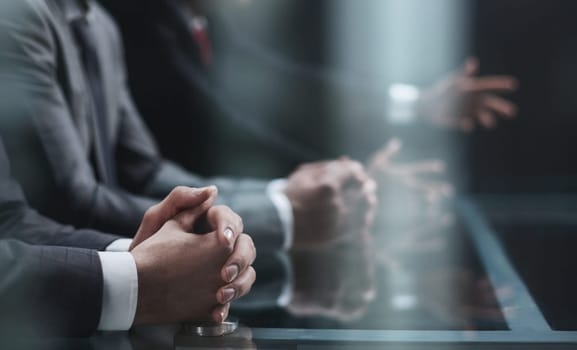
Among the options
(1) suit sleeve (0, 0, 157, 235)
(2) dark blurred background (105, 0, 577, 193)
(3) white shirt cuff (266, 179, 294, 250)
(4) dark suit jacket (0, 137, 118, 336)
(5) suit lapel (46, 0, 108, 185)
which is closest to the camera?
(4) dark suit jacket (0, 137, 118, 336)

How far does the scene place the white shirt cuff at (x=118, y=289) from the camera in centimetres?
56

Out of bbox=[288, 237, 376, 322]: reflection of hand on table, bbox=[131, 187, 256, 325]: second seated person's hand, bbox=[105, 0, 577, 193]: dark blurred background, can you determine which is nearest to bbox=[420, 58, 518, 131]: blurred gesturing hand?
bbox=[105, 0, 577, 193]: dark blurred background

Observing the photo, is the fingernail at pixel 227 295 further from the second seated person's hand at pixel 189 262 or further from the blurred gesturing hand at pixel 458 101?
the blurred gesturing hand at pixel 458 101

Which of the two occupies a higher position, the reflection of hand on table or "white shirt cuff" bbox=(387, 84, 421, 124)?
"white shirt cuff" bbox=(387, 84, 421, 124)

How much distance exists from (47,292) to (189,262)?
11cm

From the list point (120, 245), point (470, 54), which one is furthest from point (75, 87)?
point (470, 54)

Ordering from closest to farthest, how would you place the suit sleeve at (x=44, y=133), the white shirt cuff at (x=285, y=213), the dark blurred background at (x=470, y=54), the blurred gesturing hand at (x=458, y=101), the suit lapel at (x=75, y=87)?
1. the suit sleeve at (x=44, y=133)
2. the suit lapel at (x=75, y=87)
3. the white shirt cuff at (x=285, y=213)
4. the blurred gesturing hand at (x=458, y=101)
5. the dark blurred background at (x=470, y=54)

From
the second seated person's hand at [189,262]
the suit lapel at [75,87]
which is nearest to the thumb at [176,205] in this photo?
the second seated person's hand at [189,262]

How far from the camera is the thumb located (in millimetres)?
580

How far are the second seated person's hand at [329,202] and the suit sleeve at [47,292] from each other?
420 millimetres

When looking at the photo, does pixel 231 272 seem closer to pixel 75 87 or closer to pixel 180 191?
pixel 180 191

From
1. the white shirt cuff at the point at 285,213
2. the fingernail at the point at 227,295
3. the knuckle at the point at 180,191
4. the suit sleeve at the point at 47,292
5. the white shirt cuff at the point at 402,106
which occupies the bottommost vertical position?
the suit sleeve at the point at 47,292

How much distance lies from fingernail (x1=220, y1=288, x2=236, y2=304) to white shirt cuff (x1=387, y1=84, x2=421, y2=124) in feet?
3.52

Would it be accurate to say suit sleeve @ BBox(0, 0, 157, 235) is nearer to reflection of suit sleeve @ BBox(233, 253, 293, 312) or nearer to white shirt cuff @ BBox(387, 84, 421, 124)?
reflection of suit sleeve @ BBox(233, 253, 293, 312)
